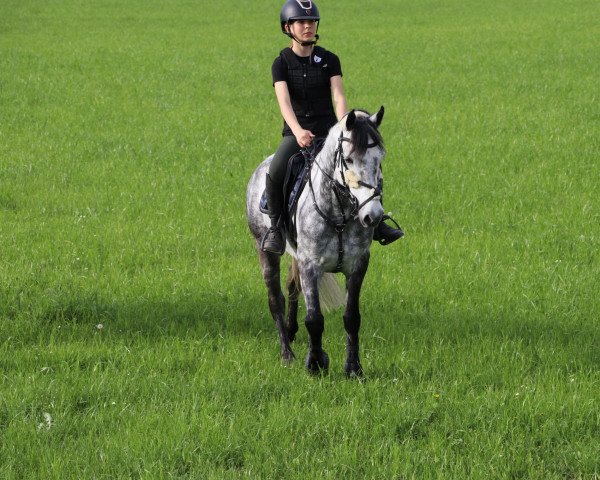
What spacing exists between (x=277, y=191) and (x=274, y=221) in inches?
10.8

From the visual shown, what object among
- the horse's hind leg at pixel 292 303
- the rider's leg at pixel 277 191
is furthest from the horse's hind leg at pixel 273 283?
the rider's leg at pixel 277 191

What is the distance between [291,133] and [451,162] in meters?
9.83

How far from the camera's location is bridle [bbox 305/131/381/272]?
7591mm

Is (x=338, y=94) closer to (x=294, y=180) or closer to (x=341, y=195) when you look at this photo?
(x=294, y=180)

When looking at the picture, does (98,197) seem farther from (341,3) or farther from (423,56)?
(341,3)

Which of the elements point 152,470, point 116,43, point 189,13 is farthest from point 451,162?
point 189,13

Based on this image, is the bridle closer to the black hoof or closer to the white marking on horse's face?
the white marking on horse's face

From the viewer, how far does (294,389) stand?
8.38 meters

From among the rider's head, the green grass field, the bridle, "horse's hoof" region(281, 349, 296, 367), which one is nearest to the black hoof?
the green grass field

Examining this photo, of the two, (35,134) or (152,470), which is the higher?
(152,470)

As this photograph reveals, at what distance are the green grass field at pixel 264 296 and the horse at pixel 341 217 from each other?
0.49m

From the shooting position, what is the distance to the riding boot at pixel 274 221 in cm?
918

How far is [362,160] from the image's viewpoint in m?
7.59

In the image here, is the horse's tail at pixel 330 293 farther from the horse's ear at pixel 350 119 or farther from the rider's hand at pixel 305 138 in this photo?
the horse's ear at pixel 350 119
